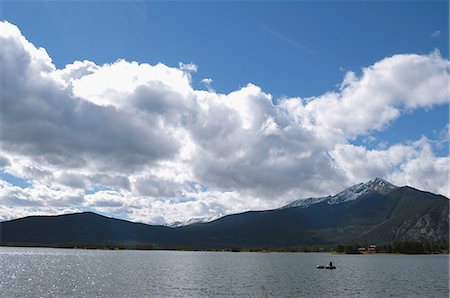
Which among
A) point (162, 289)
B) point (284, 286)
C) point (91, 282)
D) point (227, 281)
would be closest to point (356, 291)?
point (284, 286)

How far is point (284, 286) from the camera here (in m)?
125

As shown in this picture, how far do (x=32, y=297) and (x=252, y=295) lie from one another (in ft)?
150

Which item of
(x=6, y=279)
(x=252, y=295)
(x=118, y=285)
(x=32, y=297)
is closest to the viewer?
(x=32, y=297)

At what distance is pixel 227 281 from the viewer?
5379 inches

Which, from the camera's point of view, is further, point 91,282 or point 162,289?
point 91,282

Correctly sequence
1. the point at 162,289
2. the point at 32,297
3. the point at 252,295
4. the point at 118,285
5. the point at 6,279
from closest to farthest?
the point at 32,297
the point at 252,295
the point at 162,289
the point at 118,285
the point at 6,279

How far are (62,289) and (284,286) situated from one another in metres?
55.5

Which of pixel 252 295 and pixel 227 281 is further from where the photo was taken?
pixel 227 281

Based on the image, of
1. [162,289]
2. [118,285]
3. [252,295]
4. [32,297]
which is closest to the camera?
[32,297]

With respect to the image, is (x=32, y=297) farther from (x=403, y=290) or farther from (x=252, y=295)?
(x=403, y=290)

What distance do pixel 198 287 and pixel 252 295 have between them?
66.2 ft

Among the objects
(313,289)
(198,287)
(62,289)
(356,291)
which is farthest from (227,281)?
(62,289)

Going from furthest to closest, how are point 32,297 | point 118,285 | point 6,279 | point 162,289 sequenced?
point 6,279
point 118,285
point 162,289
point 32,297

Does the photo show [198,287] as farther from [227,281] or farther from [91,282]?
[91,282]
